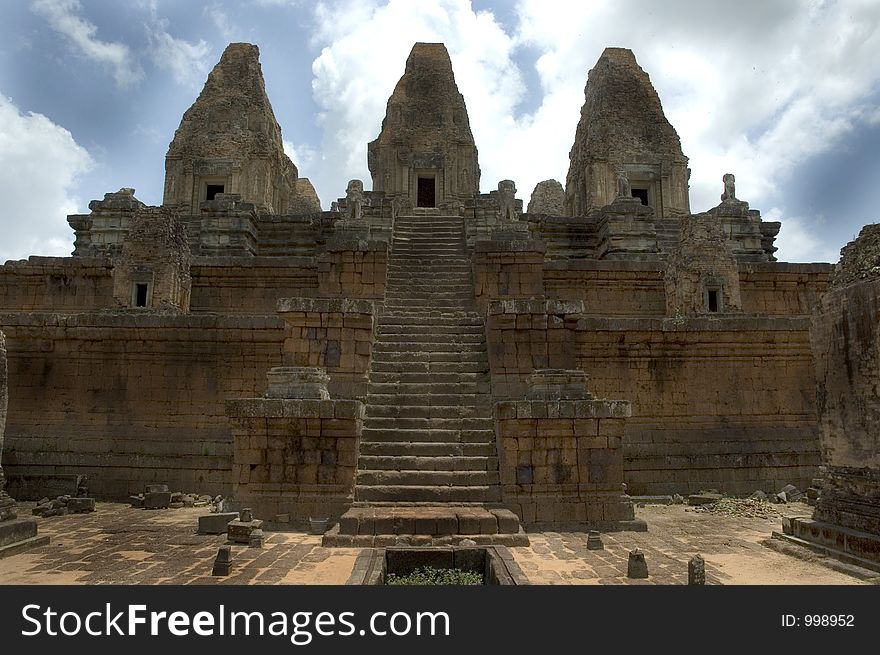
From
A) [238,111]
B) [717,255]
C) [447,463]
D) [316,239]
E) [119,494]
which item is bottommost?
[119,494]

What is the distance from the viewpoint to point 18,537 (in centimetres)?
634

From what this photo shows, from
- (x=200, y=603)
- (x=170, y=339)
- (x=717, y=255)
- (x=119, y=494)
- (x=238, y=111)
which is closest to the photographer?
(x=200, y=603)

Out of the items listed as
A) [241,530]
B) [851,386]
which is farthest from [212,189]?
[851,386]

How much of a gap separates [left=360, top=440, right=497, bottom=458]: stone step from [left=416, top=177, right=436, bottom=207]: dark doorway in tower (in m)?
21.7

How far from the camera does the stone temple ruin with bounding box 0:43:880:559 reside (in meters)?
7.45

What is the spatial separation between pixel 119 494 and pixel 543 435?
707 cm

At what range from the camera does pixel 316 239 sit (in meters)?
18.2

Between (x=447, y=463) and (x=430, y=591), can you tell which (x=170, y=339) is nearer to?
(x=447, y=463)

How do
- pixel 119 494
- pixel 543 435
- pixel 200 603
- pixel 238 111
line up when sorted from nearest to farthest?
pixel 200 603, pixel 543 435, pixel 119 494, pixel 238 111

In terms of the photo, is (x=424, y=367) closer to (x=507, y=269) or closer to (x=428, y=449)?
(x=428, y=449)

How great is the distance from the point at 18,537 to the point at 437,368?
5.62 meters

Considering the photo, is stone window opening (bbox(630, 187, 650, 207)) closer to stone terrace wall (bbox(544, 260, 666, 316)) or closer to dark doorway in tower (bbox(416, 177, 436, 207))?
dark doorway in tower (bbox(416, 177, 436, 207))

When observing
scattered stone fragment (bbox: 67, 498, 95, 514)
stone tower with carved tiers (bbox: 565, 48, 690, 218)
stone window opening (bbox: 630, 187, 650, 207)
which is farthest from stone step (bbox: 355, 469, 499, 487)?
stone window opening (bbox: 630, 187, 650, 207)

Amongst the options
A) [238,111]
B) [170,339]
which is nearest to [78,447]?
[170,339]
